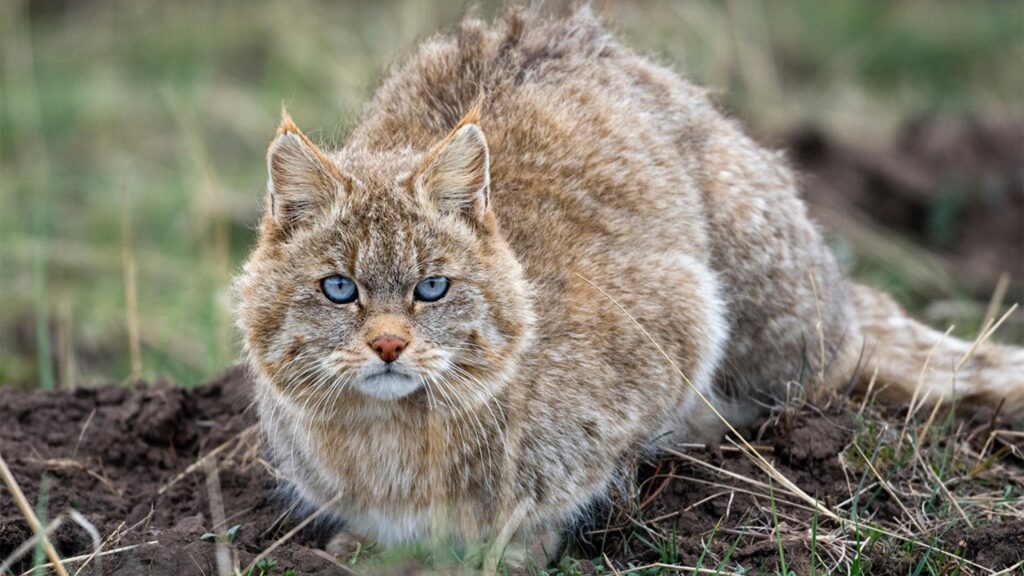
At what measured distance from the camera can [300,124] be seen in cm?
1019

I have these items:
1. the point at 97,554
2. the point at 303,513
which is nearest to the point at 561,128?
the point at 303,513

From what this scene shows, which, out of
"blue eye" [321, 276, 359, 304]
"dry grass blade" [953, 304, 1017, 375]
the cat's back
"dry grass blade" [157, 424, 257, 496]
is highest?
the cat's back

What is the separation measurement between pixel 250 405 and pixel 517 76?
A: 176cm

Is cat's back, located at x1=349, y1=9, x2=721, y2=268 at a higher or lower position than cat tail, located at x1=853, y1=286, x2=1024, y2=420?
higher

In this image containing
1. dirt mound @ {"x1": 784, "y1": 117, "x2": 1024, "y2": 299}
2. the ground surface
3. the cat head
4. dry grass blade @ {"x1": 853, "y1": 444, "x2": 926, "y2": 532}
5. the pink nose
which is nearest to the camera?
the pink nose

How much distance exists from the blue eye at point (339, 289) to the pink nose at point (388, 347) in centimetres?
24

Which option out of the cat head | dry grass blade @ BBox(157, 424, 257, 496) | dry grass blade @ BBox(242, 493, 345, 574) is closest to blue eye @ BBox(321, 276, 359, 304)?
the cat head

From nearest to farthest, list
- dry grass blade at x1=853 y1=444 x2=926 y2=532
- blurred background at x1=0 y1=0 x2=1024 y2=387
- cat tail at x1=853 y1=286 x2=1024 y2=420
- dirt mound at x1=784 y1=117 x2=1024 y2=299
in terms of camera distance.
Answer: dry grass blade at x1=853 y1=444 x2=926 y2=532 → cat tail at x1=853 y1=286 x2=1024 y2=420 → blurred background at x1=0 y1=0 x2=1024 y2=387 → dirt mound at x1=784 y1=117 x2=1024 y2=299

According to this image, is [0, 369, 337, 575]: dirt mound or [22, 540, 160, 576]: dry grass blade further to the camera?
[0, 369, 337, 575]: dirt mound

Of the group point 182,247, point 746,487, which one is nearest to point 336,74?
point 182,247

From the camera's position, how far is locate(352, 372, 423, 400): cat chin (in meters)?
4.12

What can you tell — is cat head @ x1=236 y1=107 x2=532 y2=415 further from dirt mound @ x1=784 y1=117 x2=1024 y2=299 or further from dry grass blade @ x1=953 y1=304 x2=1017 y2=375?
dirt mound @ x1=784 y1=117 x2=1024 y2=299

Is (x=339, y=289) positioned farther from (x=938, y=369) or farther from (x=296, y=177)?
(x=938, y=369)

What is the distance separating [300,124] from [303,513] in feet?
18.8
